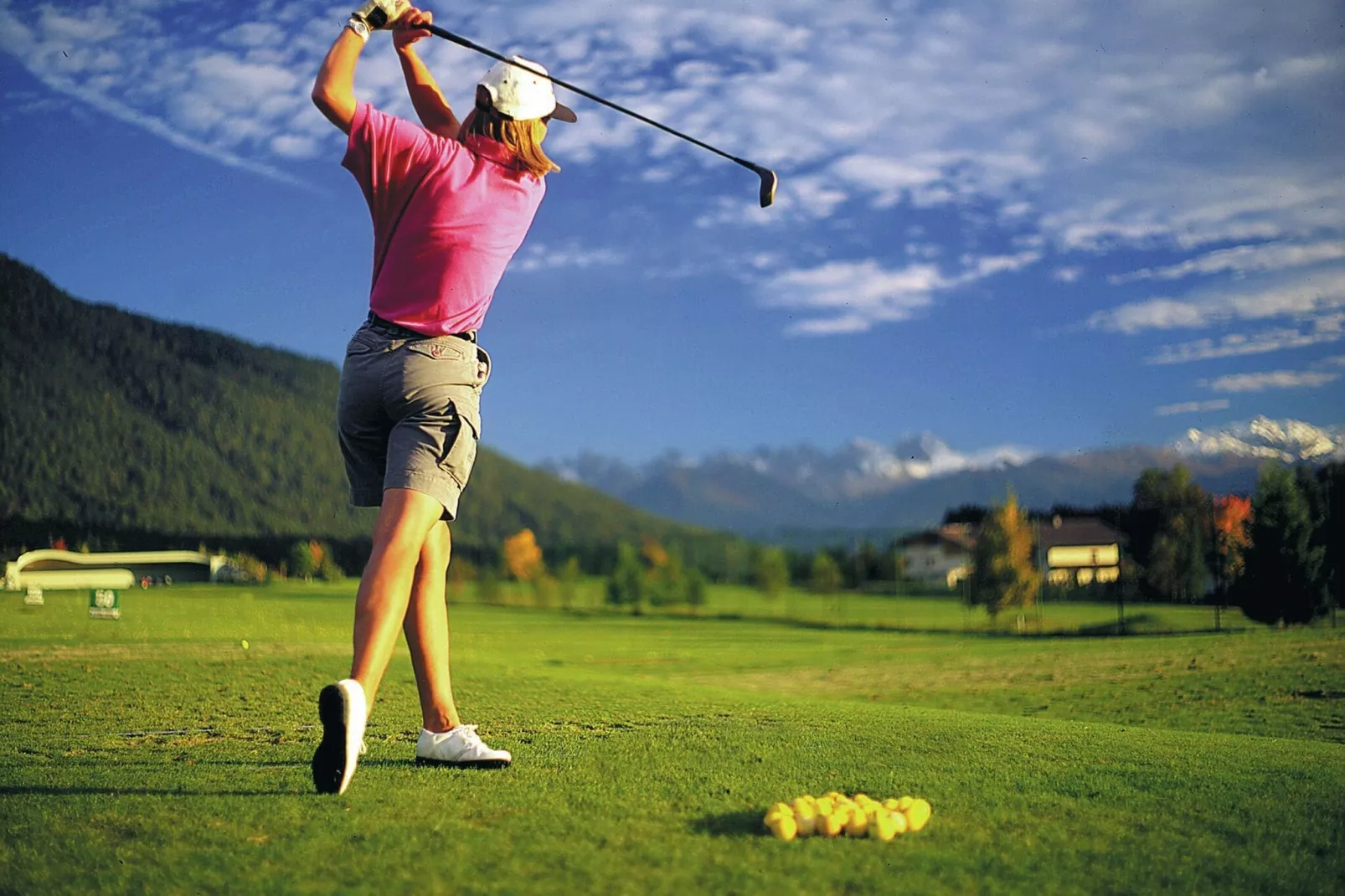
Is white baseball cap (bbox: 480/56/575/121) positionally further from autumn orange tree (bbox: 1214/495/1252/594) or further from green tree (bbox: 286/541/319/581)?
green tree (bbox: 286/541/319/581)

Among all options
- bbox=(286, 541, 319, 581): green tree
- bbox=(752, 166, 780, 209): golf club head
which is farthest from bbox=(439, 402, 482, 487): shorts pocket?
bbox=(286, 541, 319, 581): green tree

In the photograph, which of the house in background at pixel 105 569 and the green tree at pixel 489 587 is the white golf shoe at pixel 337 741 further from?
the green tree at pixel 489 587

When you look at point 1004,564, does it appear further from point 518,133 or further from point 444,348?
point 444,348

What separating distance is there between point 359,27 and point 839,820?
281 cm

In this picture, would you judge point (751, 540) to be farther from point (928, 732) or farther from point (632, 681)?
point (928, 732)

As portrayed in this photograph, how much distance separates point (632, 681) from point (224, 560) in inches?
1950

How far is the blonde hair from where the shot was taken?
3801 mm

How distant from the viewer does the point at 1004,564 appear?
4191cm

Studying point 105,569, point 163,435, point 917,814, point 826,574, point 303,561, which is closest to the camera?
point 917,814

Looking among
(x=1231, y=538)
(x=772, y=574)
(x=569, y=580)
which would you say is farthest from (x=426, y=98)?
(x=569, y=580)

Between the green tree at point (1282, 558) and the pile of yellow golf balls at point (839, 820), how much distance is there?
33081 millimetres

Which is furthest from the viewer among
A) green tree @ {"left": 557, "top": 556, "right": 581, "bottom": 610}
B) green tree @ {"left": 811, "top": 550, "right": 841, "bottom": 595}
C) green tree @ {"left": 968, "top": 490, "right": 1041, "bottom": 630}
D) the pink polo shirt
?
green tree @ {"left": 557, "top": 556, "right": 581, "bottom": 610}

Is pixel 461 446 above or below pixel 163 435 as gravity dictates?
below

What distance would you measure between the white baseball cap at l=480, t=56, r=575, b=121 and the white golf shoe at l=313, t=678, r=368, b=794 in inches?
80.5
